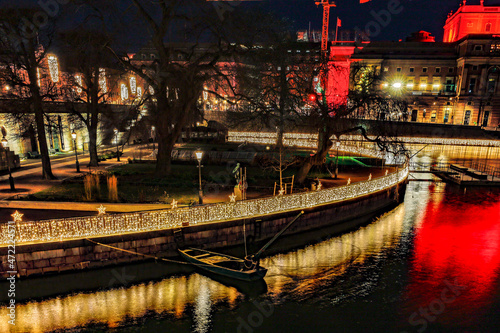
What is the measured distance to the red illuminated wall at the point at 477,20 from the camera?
90.6 m

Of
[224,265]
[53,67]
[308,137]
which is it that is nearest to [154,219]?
[224,265]

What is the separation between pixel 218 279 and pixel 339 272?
5.97 meters

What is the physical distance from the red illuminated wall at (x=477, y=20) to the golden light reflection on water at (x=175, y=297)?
10501cm

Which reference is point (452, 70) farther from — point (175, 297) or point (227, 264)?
point (175, 297)

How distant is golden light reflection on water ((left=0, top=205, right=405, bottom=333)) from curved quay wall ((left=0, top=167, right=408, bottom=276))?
1.65 metres

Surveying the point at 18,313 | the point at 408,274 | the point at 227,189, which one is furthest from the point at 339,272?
the point at 18,313

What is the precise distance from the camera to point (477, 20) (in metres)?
92.6

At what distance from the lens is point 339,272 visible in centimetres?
1572

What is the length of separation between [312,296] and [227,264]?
397 cm

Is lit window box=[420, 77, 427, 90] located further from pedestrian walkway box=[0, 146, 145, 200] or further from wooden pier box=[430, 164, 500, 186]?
pedestrian walkway box=[0, 146, 145, 200]

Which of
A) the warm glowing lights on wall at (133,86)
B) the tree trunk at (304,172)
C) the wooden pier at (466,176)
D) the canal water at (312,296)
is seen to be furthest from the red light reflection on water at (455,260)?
the warm glowing lights on wall at (133,86)

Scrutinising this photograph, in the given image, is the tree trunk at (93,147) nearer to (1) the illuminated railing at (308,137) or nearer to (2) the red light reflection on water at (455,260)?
(2) the red light reflection on water at (455,260)

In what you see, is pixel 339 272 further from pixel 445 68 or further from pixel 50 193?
pixel 445 68

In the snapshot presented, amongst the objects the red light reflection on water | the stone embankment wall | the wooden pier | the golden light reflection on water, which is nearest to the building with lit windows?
the wooden pier
